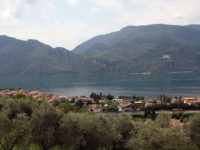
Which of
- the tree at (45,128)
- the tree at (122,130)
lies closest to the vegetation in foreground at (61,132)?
the tree at (45,128)

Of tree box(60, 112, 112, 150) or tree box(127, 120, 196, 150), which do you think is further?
tree box(60, 112, 112, 150)

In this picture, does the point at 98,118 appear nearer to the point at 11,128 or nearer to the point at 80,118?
the point at 80,118

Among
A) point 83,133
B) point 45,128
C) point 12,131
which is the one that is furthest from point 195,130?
point 12,131

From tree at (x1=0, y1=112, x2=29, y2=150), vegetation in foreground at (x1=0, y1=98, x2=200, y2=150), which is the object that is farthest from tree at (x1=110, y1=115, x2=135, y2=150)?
tree at (x1=0, y1=112, x2=29, y2=150)

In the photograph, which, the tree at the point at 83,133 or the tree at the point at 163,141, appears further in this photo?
the tree at the point at 83,133

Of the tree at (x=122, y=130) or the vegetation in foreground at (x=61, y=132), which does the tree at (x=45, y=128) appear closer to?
the vegetation in foreground at (x=61, y=132)

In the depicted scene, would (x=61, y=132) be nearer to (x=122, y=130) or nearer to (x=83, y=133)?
(x=83, y=133)

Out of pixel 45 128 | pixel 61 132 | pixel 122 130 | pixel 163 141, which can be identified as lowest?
pixel 122 130

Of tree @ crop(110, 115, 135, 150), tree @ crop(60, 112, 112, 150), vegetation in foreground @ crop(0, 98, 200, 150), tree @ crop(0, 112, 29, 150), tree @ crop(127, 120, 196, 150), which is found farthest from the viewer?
tree @ crop(110, 115, 135, 150)

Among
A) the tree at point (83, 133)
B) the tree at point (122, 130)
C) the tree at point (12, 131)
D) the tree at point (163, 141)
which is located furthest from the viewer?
the tree at point (122, 130)

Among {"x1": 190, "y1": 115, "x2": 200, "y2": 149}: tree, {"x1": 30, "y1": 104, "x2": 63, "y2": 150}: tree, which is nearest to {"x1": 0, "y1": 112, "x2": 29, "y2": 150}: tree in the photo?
{"x1": 30, "y1": 104, "x2": 63, "y2": 150}: tree

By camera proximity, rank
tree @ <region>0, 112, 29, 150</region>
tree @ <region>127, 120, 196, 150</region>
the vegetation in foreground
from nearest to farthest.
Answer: tree @ <region>127, 120, 196, 150</region> → the vegetation in foreground → tree @ <region>0, 112, 29, 150</region>

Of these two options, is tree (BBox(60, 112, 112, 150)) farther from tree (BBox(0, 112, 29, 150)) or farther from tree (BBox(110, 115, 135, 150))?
tree (BBox(0, 112, 29, 150))

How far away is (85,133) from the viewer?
31.0m
